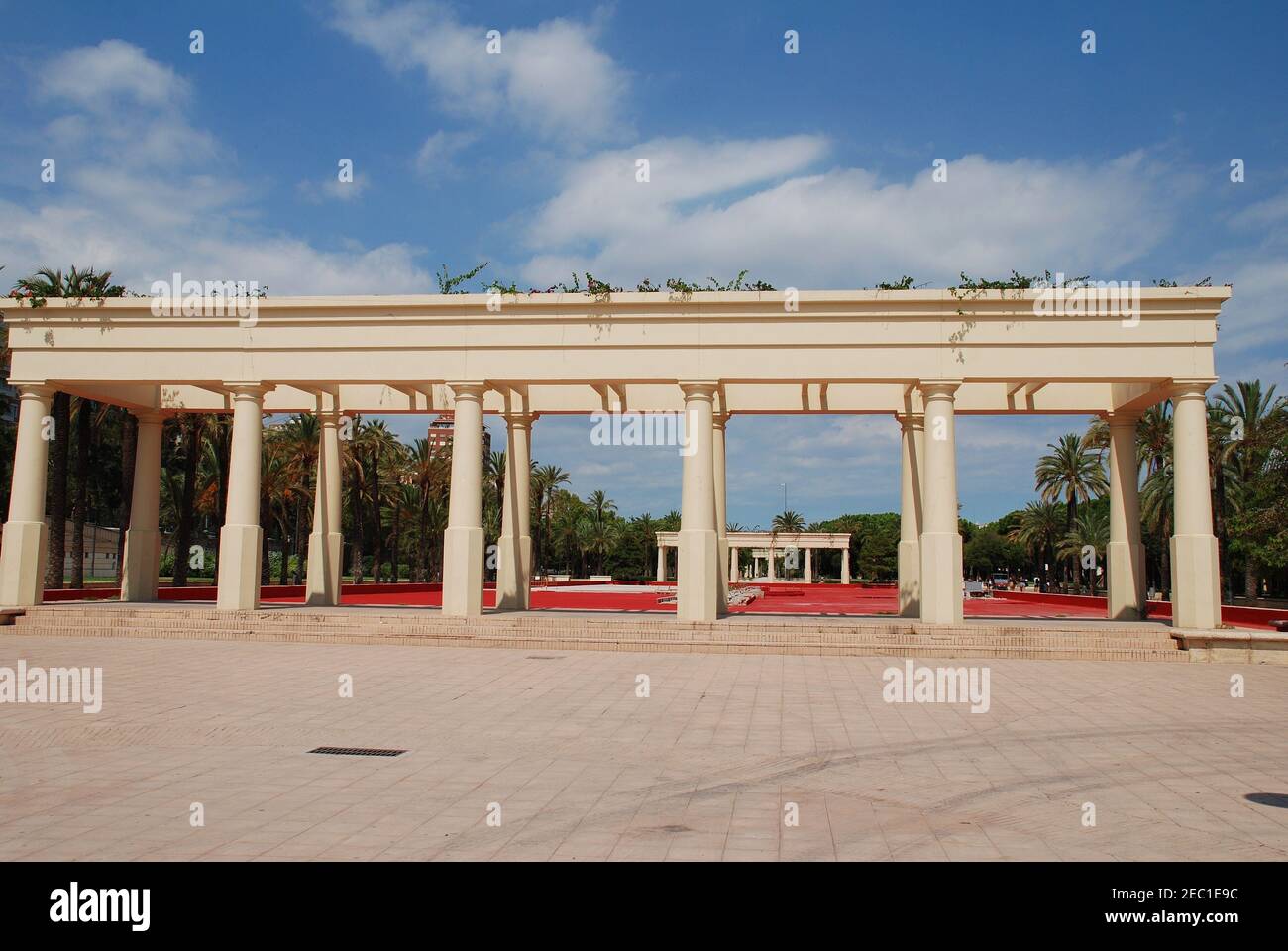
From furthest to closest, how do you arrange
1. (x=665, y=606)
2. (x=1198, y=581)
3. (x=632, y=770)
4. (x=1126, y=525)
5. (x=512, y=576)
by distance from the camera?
(x=665, y=606), (x=512, y=576), (x=1126, y=525), (x=1198, y=581), (x=632, y=770)

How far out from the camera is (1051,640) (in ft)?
65.4

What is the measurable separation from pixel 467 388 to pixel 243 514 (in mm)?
6016

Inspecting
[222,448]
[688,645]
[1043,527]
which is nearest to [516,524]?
[688,645]

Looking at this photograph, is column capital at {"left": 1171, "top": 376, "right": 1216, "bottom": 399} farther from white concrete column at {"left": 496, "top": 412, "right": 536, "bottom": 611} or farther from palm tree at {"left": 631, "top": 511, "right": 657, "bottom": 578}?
palm tree at {"left": 631, "top": 511, "right": 657, "bottom": 578}

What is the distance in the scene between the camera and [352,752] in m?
9.80

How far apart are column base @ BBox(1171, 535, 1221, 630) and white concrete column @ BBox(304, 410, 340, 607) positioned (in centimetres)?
2084

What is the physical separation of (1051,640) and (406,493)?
170 feet

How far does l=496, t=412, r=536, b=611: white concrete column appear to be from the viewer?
26.0m

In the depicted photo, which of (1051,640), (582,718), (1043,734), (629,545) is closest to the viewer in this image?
(1043,734)

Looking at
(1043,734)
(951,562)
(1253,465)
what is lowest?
(1043,734)

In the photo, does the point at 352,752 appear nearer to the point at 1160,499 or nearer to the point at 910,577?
the point at 910,577

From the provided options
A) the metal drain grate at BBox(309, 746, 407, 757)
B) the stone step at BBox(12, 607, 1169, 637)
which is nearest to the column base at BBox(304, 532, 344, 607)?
the stone step at BBox(12, 607, 1169, 637)
